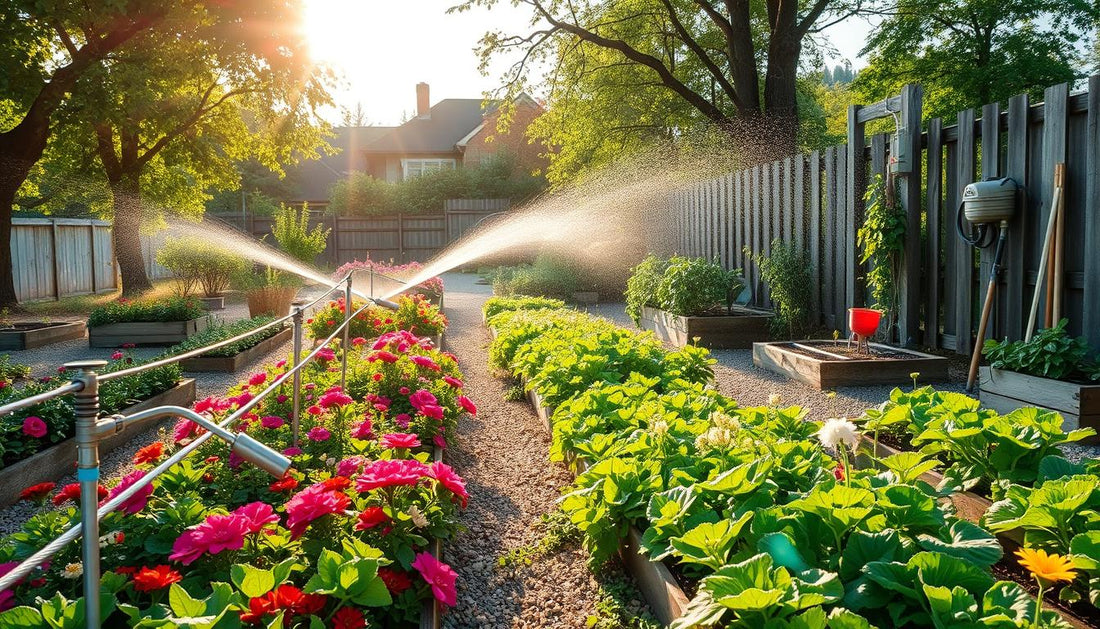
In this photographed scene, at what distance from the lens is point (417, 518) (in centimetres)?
219

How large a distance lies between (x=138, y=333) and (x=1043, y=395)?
926 cm

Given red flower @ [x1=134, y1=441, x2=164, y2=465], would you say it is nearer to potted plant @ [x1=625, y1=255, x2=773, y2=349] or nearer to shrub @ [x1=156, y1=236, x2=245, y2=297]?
potted plant @ [x1=625, y1=255, x2=773, y2=349]

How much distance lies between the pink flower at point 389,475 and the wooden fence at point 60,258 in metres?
15.8

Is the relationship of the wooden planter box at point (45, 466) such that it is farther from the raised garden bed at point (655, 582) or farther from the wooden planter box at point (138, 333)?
the wooden planter box at point (138, 333)

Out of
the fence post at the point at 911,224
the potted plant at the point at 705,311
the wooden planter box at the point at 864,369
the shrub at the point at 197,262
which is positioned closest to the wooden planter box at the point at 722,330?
the potted plant at the point at 705,311

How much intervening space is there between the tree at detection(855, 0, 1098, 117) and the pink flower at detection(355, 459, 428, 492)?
15.6m

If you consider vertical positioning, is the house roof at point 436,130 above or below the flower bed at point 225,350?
above

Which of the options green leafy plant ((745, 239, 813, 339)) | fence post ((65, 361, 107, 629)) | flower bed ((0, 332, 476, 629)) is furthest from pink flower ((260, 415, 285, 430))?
green leafy plant ((745, 239, 813, 339))

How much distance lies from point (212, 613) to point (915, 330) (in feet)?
20.2

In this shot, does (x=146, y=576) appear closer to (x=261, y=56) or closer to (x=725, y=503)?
(x=725, y=503)

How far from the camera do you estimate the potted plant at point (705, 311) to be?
780cm

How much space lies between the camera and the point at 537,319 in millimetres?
7102

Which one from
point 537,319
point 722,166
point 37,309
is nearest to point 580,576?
point 537,319

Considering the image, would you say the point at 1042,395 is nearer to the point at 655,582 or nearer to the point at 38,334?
the point at 655,582
